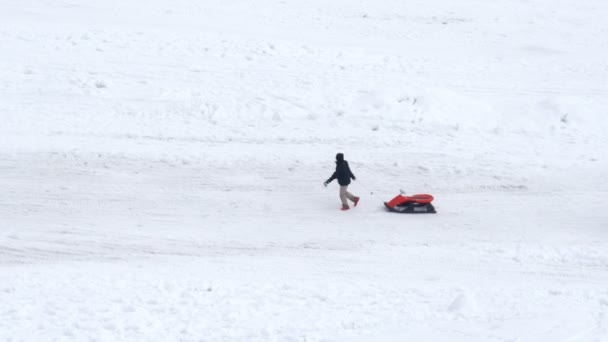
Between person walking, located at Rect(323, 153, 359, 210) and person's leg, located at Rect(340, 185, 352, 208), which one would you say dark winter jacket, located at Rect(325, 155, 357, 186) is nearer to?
person walking, located at Rect(323, 153, 359, 210)

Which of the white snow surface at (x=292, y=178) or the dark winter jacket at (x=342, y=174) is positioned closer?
the white snow surface at (x=292, y=178)

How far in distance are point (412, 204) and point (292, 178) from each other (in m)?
2.97

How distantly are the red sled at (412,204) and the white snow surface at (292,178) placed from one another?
0.21 meters

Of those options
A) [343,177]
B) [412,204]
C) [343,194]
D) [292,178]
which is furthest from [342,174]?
[292,178]

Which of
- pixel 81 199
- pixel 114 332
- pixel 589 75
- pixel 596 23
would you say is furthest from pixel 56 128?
pixel 596 23

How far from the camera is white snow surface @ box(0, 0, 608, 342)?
34.8 feet

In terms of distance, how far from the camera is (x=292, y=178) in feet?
52.6

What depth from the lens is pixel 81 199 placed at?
14.7 metres

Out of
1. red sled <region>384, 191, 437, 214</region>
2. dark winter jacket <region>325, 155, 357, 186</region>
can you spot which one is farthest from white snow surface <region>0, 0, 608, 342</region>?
dark winter jacket <region>325, 155, 357, 186</region>

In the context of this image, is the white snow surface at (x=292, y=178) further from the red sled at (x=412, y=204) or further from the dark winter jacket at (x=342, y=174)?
the dark winter jacket at (x=342, y=174)

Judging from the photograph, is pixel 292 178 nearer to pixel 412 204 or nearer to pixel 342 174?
pixel 342 174

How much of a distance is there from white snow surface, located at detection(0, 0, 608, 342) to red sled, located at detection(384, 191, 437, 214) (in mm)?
214

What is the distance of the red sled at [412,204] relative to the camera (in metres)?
14.3

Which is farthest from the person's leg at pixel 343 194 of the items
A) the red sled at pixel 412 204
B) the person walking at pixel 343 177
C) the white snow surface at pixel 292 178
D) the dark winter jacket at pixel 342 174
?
the red sled at pixel 412 204
